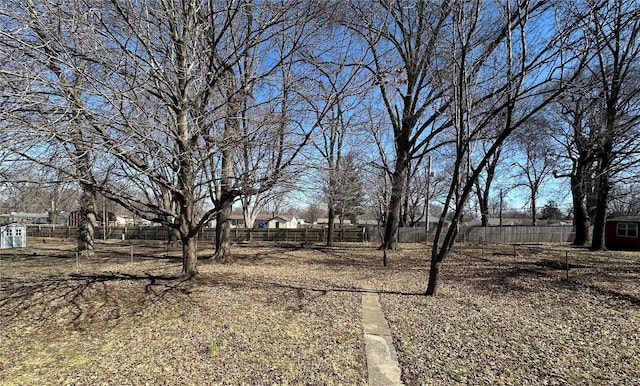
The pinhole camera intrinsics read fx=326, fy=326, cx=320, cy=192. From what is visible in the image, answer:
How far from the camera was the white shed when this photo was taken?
18.5m

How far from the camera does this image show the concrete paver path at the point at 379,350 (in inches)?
131

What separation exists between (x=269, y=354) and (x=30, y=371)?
8.13ft

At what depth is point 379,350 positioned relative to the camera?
399 centimetres

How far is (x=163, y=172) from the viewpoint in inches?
257

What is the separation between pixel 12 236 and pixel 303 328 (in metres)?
23.1

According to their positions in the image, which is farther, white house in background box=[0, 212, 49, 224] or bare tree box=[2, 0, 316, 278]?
white house in background box=[0, 212, 49, 224]

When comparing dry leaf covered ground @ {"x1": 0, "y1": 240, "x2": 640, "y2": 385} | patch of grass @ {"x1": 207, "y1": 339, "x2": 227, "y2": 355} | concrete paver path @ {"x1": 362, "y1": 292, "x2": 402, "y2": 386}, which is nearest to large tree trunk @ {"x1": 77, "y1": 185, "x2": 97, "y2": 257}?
dry leaf covered ground @ {"x1": 0, "y1": 240, "x2": 640, "y2": 385}

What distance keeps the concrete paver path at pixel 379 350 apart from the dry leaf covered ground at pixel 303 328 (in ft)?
0.35

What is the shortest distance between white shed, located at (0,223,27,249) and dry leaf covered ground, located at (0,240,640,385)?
13852 mm

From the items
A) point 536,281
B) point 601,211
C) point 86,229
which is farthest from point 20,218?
point 601,211

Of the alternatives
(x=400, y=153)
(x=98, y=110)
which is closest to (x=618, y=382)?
(x=98, y=110)

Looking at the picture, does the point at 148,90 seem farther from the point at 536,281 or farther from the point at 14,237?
the point at 14,237

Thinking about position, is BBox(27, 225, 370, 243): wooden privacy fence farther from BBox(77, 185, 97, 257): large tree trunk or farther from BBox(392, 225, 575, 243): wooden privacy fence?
BBox(77, 185, 97, 257): large tree trunk

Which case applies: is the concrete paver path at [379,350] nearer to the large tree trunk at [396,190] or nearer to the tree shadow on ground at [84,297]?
the tree shadow on ground at [84,297]
